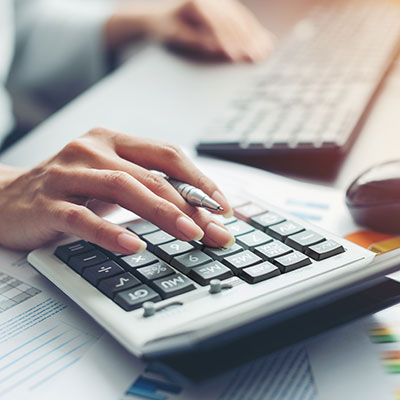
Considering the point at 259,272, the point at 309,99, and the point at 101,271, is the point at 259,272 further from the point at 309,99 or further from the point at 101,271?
the point at 309,99

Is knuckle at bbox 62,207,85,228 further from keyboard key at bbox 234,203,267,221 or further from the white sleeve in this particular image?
the white sleeve

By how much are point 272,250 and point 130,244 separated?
10 cm

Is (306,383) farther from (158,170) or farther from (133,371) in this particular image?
(158,170)

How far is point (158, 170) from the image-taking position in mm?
483

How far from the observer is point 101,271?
14.7 inches

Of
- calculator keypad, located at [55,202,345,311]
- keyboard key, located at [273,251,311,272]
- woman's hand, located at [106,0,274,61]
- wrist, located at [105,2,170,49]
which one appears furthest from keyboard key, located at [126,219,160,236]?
wrist, located at [105,2,170,49]

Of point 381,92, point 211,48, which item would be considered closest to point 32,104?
point 211,48

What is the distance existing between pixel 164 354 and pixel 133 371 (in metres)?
0.05

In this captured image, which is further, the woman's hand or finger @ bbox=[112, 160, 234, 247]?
the woman's hand

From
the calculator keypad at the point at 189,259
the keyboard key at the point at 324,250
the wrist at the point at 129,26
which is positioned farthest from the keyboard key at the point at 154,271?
the wrist at the point at 129,26

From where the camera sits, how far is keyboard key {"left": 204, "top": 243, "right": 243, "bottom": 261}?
1.26 ft

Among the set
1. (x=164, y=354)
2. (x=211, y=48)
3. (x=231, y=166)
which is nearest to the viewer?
(x=164, y=354)

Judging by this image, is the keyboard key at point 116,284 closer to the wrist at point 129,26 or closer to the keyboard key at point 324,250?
the keyboard key at point 324,250

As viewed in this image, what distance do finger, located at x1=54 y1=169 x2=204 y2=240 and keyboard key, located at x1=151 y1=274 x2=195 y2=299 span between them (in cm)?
4
